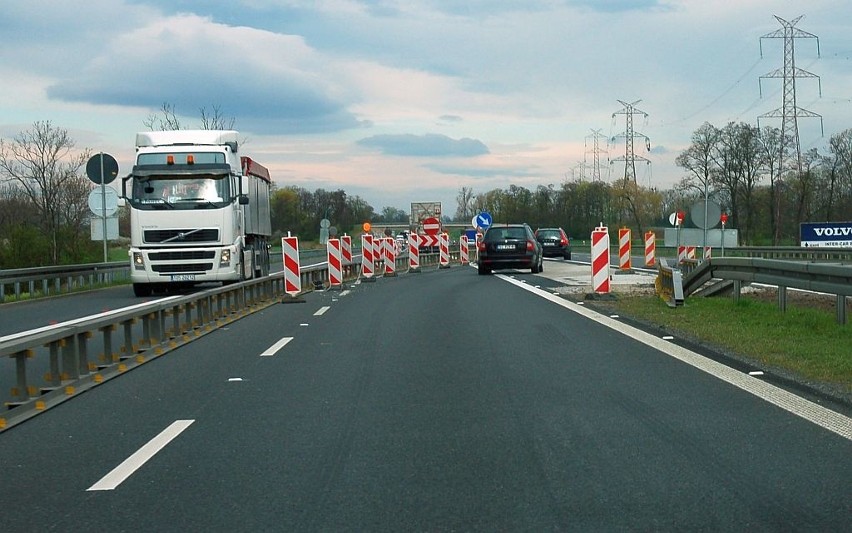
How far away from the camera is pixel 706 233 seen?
85.2 feet

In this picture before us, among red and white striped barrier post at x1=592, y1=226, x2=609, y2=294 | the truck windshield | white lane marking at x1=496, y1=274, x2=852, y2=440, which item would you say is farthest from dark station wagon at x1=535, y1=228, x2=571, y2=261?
white lane marking at x1=496, y1=274, x2=852, y2=440

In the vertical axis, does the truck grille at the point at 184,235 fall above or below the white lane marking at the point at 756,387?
above

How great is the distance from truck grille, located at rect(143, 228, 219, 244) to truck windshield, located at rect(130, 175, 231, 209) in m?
0.57

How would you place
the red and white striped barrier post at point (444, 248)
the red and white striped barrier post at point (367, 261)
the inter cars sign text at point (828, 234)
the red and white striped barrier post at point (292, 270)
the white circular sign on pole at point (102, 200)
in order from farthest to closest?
the red and white striped barrier post at point (444, 248), the inter cars sign text at point (828, 234), the red and white striped barrier post at point (367, 261), the white circular sign on pole at point (102, 200), the red and white striped barrier post at point (292, 270)

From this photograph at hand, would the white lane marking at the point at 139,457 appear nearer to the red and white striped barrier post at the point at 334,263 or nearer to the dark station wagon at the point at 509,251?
the red and white striped barrier post at the point at 334,263

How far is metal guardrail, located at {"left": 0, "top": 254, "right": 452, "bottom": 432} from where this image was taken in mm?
8414

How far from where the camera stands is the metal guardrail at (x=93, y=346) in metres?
8.41

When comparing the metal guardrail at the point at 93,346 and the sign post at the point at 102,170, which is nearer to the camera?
the metal guardrail at the point at 93,346

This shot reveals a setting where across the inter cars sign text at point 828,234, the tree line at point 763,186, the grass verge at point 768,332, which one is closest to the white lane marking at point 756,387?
the grass verge at point 768,332

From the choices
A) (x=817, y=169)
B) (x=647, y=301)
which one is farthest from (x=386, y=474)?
(x=817, y=169)

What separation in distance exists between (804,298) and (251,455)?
53.6 feet

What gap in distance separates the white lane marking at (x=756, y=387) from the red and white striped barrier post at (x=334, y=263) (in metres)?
11.9

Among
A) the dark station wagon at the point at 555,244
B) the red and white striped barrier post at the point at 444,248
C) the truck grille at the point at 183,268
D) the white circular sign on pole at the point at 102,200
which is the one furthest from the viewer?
the dark station wagon at the point at 555,244

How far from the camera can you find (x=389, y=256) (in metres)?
34.9
